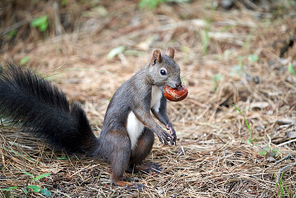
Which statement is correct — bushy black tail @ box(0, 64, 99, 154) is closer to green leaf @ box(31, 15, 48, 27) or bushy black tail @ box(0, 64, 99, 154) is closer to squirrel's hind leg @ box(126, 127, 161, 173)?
squirrel's hind leg @ box(126, 127, 161, 173)

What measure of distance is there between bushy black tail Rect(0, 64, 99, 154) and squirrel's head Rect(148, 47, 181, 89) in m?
0.69

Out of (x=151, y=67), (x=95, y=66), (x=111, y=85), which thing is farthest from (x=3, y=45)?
(x=151, y=67)

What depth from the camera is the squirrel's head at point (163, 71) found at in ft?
7.75

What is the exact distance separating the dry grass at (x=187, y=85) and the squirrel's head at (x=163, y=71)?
0.60 metres

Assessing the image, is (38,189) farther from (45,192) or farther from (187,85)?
(187,85)

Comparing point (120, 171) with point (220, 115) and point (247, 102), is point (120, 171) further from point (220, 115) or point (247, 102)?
point (247, 102)

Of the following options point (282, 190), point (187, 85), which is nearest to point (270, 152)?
point (282, 190)

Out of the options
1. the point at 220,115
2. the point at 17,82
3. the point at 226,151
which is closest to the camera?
the point at 17,82

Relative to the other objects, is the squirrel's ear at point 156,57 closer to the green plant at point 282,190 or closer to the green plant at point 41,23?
the green plant at point 282,190

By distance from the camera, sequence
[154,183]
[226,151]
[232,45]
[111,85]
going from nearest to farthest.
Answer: [154,183], [226,151], [111,85], [232,45]

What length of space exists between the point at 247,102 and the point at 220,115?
1.28ft

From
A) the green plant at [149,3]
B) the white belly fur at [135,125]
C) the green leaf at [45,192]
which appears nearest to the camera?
the green leaf at [45,192]

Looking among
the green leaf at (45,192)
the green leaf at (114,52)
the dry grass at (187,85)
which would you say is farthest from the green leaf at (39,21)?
the green leaf at (45,192)

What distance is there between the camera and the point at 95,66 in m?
4.58
